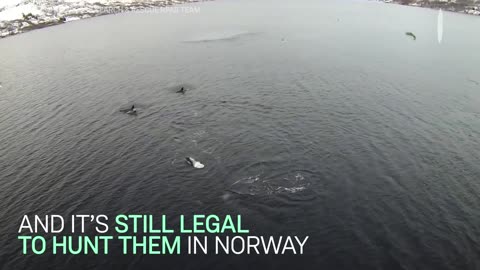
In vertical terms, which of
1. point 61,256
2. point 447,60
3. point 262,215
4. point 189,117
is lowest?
point 61,256

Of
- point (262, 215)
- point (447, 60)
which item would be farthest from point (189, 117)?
point (447, 60)

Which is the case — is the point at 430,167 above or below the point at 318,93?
below

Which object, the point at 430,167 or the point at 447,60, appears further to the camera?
the point at 447,60

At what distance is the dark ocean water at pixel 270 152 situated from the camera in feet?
165

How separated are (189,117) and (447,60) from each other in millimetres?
104215

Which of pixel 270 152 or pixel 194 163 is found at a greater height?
pixel 270 152

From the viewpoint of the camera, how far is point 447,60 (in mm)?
134750

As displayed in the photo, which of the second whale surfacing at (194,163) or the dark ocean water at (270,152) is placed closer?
the dark ocean water at (270,152)

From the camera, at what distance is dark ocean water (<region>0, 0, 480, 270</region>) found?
50375 millimetres

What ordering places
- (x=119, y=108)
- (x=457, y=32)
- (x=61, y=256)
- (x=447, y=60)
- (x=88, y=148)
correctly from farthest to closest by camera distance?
(x=457, y=32)
(x=447, y=60)
(x=119, y=108)
(x=88, y=148)
(x=61, y=256)

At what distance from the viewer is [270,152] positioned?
71.4 m

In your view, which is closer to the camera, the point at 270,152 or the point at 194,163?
the point at 194,163

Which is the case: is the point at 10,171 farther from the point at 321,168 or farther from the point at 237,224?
the point at 321,168

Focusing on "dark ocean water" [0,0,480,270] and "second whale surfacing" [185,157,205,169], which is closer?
"dark ocean water" [0,0,480,270]
